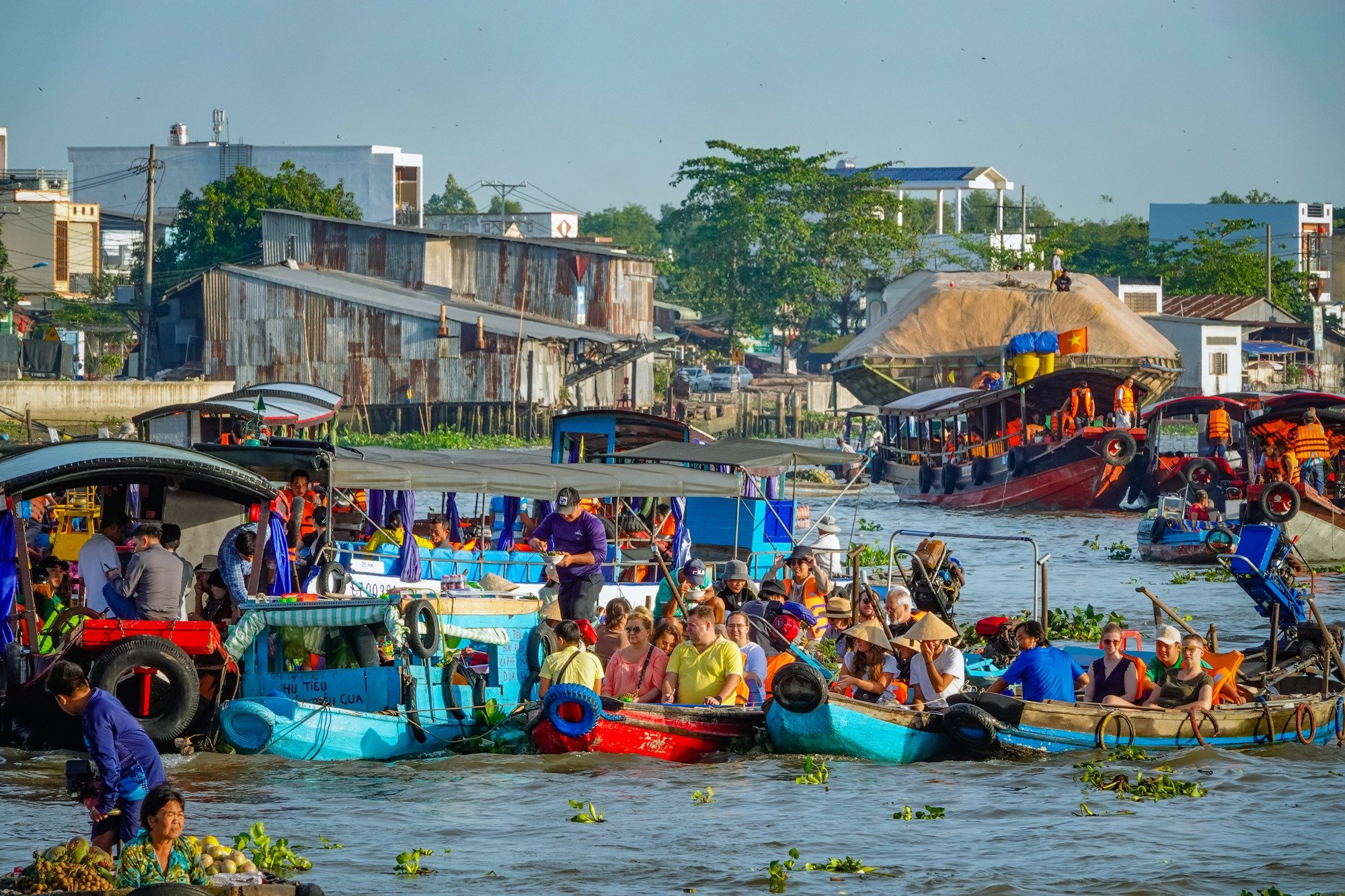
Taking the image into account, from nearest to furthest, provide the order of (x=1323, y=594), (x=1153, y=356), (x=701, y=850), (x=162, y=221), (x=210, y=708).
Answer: (x=701, y=850) → (x=210, y=708) → (x=1323, y=594) → (x=1153, y=356) → (x=162, y=221)

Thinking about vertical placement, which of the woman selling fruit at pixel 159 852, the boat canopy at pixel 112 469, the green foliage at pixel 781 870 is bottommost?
the green foliage at pixel 781 870

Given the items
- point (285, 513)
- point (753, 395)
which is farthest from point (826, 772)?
point (753, 395)

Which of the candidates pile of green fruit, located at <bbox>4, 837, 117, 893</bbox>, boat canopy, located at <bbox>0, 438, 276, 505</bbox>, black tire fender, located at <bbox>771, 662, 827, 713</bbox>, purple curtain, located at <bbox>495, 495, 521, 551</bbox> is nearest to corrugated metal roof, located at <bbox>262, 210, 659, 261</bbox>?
purple curtain, located at <bbox>495, 495, 521, 551</bbox>

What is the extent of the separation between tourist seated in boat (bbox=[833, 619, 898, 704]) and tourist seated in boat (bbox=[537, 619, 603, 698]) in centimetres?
192

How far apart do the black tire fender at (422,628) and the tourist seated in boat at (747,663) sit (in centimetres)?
218

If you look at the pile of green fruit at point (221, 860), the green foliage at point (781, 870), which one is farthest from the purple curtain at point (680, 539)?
the pile of green fruit at point (221, 860)

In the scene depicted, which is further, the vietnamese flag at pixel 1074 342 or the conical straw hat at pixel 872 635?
the vietnamese flag at pixel 1074 342

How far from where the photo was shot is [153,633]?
12.5m

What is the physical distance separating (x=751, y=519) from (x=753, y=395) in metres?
41.1

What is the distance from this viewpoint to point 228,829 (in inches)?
444

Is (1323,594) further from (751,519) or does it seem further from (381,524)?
(381,524)

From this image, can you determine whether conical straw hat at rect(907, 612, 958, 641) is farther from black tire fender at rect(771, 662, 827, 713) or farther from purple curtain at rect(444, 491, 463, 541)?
purple curtain at rect(444, 491, 463, 541)

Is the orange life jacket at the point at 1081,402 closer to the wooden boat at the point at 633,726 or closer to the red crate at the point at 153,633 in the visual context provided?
the wooden boat at the point at 633,726

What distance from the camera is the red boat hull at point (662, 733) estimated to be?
12.8 meters
